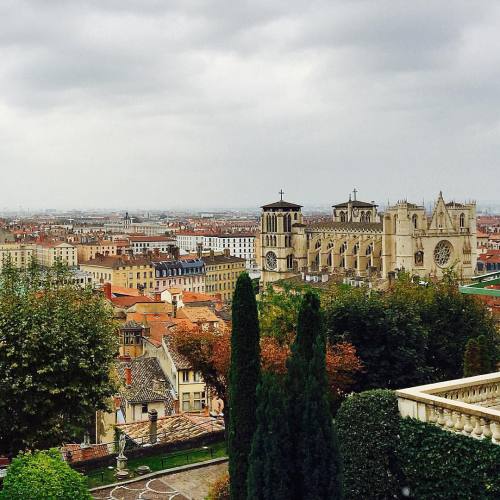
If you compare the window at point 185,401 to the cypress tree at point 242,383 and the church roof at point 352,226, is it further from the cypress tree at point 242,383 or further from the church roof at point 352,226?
the church roof at point 352,226

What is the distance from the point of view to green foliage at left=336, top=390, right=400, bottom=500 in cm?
1279

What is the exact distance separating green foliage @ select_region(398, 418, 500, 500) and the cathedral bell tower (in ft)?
332

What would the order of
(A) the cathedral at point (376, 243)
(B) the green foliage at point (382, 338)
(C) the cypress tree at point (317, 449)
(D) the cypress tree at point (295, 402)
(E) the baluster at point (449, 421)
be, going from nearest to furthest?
(E) the baluster at point (449, 421) → (C) the cypress tree at point (317, 449) → (D) the cypress tree at point (295, 402) → (B) the green foliage at point (382, 338) → (A) the cathedral at point (376, 243)

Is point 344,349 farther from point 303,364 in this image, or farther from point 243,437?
point 303,364

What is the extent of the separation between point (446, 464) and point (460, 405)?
0.96 m

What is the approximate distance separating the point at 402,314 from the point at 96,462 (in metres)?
11.5

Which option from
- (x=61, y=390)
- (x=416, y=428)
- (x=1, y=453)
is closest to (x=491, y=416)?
(x=416, y=428)

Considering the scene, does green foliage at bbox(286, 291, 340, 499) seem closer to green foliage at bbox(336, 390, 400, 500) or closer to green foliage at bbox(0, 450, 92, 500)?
green foliage at bbox(336, 390, 400, 500)

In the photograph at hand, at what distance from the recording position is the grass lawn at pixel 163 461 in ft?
71.2

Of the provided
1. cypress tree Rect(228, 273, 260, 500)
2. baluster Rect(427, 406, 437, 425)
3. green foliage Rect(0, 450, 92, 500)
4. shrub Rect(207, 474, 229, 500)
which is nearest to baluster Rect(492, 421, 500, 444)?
baluster Rect(427, 406, 437, 425)

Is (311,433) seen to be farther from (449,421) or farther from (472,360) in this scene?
(472,360)

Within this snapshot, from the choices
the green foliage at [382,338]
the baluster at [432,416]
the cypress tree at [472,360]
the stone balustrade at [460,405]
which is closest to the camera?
the stone balustrade at [460,405]

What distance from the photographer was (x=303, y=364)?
13086mm

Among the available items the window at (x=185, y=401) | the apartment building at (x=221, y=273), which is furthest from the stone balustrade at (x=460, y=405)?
the apartment building at (x=221, y=273)
